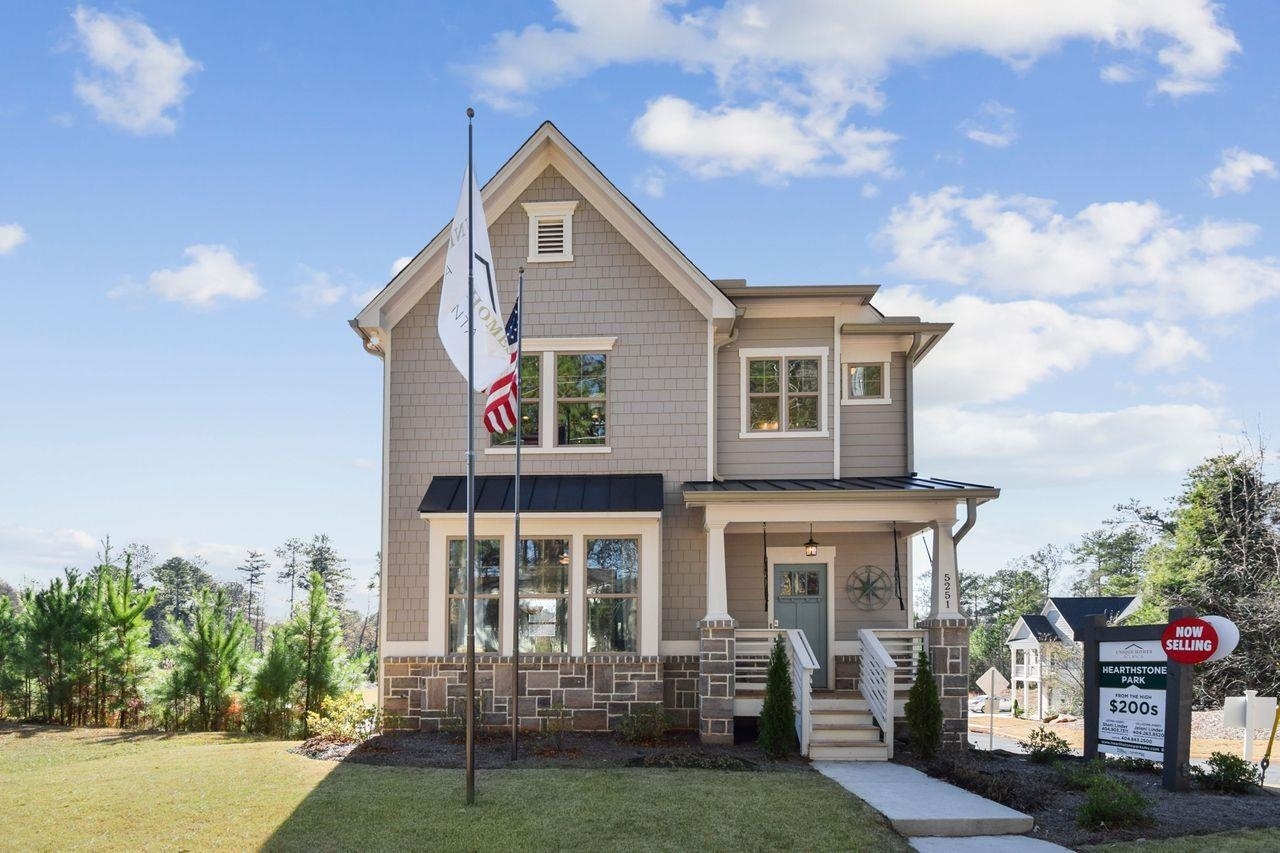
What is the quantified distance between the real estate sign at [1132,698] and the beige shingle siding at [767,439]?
5077mm

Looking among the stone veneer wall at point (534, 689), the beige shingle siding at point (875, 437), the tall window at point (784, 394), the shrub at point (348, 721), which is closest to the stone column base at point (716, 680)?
the stone veneer wall at point (534, 689)

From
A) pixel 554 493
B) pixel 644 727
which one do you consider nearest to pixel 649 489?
pixel 554 493

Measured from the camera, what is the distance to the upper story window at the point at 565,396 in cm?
1611

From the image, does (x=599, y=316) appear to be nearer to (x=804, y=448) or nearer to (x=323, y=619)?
(x=804, y=448)

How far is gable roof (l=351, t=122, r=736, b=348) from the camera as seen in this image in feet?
52.4

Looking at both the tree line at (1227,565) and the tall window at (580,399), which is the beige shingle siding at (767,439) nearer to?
the tall window at (580,399)

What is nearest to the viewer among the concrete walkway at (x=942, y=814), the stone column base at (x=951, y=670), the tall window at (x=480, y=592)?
the concrete walkway at (x=942, y=814)

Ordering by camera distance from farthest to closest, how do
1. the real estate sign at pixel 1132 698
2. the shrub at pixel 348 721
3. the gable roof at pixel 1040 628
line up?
1. the gable roof at pixel 1040 628
2. the shrub at pixel 348 721
3. the real estate sign at pixel 1132 698

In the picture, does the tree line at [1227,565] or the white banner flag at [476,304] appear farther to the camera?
the tree line at [1227,565]

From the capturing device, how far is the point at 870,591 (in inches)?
661

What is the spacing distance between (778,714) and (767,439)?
4927 millimetres

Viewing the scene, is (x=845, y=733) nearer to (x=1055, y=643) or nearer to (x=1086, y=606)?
(x=1055, y=643)

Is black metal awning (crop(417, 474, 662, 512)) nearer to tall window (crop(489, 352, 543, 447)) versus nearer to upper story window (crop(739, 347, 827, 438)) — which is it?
tall window (crop(489, 352, 543, 447))

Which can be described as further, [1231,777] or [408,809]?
[1231,777]
